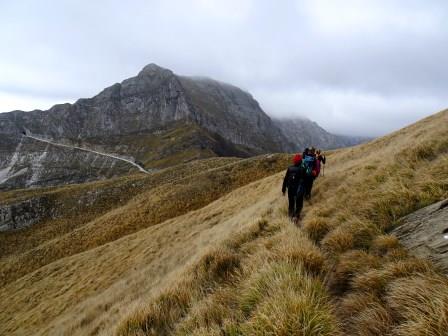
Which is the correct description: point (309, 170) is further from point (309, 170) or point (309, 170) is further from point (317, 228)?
point (317, 228)

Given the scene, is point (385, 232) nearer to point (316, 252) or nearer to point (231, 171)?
point (316, 252)

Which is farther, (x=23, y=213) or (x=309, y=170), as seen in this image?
(x=23, y=213)

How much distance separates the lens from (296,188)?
1048 cm

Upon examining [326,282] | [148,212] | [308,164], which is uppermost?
[308,164]

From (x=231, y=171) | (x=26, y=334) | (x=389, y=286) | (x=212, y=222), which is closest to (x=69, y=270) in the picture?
(x=26, y=334)

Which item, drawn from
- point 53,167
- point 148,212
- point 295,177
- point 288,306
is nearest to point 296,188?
point 295,177

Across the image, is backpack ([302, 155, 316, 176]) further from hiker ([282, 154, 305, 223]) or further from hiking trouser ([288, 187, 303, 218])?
hiking trouser ([288, 187, 303, 218])

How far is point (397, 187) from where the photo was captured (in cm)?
764

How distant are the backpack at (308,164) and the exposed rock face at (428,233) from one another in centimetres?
517

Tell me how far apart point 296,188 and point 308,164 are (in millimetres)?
1492

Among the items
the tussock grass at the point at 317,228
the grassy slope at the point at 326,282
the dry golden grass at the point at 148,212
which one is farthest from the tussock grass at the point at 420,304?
the dry golden grass at the point at 148,212

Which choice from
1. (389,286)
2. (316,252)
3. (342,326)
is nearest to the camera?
(342,326)

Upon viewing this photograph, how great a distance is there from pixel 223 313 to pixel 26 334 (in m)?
17.2

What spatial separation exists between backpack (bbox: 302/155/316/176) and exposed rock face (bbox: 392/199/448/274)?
5167 mm
